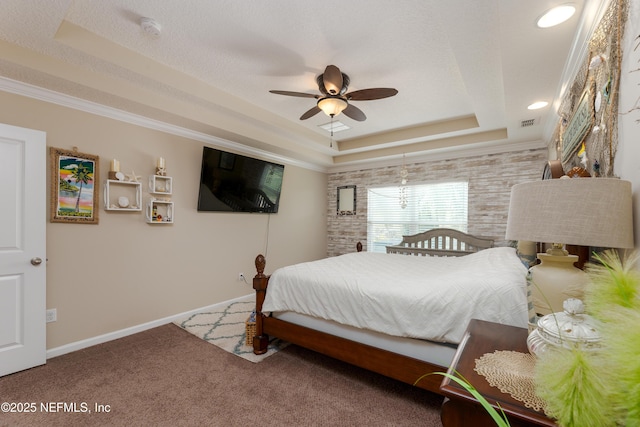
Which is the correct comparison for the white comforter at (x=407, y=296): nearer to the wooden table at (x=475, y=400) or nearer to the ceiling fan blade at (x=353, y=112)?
the wooden table at (x=475, y=400)

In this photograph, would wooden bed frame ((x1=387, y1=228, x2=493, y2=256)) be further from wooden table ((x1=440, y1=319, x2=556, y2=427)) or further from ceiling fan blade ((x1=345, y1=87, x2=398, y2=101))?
wooden table ((x1=440, y1=319, x2=556, y2=427))

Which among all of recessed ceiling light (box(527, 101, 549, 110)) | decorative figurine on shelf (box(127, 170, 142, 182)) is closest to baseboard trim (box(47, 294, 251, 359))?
decorative figurine on shelf (box(127, 170, 142, 182))

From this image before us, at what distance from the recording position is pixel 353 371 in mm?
2248

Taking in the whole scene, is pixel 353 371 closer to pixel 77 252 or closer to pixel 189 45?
pixel 77 252

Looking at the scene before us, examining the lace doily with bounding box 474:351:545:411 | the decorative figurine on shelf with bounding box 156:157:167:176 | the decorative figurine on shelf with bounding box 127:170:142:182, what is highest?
the decorative figurine on shelf with bounding box 156:157:167:176

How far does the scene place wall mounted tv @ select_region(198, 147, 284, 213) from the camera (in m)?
3.73

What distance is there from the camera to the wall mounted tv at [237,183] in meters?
3.73

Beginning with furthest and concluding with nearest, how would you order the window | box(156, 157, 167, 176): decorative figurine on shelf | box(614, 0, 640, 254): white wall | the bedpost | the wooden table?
the window < box(156, 157, 167, 176): decorative figurine on shelf < the bedpost < box(614, 0, 640, 254): white wall < the wooden table

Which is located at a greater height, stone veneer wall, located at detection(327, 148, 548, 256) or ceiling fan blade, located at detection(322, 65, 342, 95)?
ceiling fan blade, located at detection(322, 65, 342, 95)

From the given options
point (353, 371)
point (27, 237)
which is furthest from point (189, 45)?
point (353, 371)

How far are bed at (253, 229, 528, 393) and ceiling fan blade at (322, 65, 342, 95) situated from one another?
5.29 ft

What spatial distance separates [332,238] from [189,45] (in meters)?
4.43

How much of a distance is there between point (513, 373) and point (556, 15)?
1.94 metres

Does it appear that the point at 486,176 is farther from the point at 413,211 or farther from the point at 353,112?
the point at 353,112
